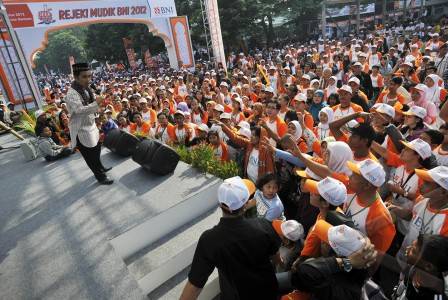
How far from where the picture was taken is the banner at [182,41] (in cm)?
1756

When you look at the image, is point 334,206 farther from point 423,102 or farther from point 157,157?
point 423,102

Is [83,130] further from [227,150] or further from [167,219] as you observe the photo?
[227,150]

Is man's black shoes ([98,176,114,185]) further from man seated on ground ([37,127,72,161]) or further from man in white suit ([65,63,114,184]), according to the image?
→ man seated on ground ([37,127,72,161])

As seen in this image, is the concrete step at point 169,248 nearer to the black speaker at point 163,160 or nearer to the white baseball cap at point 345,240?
the black speaker at point 163,160

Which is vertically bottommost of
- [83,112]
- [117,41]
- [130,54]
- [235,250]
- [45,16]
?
[235,250]

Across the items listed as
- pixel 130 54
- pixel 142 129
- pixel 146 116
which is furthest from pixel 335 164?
pixel 130 54

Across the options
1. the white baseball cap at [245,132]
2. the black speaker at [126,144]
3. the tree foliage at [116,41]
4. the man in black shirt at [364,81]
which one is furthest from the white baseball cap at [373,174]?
the tree foliage at [116,41]

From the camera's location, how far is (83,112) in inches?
154

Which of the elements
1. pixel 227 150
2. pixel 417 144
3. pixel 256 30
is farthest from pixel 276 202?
pixel 256 30

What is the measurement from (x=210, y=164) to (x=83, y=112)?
1848 millimetres

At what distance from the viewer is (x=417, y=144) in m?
3.01

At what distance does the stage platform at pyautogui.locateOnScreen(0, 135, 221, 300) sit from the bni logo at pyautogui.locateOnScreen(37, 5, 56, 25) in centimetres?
1100

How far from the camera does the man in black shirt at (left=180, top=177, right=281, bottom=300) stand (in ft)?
6.22

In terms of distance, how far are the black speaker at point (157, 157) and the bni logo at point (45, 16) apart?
39.9 feet
